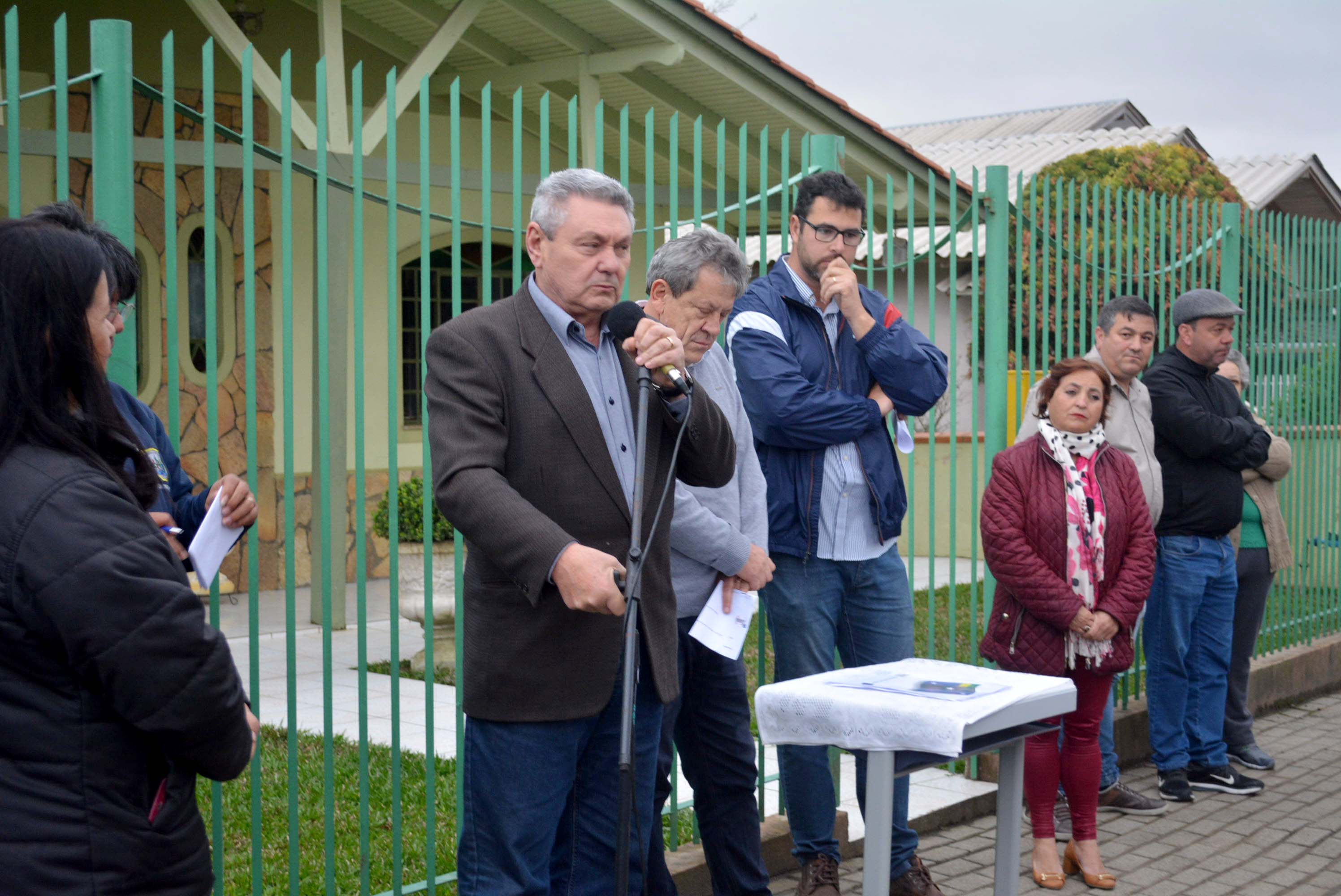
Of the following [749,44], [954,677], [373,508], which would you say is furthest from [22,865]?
[373,508]

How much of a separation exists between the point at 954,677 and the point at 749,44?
707 centimetres

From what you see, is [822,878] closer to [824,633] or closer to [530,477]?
[824,633]

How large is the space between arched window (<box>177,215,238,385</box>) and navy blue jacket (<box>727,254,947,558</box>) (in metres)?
6.82

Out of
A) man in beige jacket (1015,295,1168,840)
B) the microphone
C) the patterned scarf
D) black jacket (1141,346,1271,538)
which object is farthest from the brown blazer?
black jacket (1141,346,1271,538)

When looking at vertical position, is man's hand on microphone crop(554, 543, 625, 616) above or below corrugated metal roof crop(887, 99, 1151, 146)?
below

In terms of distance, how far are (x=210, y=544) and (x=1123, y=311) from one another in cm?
405

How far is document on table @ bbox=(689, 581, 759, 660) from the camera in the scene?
360 cm

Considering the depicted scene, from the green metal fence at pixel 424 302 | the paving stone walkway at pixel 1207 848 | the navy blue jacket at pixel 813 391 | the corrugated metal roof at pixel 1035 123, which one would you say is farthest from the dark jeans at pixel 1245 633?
the corrugated metal roof at pixel 1035 123

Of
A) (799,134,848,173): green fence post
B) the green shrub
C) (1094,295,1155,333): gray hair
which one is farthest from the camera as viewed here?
the green shrub

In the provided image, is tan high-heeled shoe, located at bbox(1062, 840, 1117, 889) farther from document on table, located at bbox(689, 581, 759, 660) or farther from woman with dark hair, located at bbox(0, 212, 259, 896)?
woman with dark hair, located at bbox(0, 212, 259, 896)

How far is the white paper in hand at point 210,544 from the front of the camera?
2771 millimetres

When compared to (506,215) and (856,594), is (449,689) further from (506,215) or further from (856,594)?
(506,215)

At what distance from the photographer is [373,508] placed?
437 inches

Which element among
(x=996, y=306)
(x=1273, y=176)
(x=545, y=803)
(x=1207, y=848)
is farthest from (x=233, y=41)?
(x=1273, y=176)
